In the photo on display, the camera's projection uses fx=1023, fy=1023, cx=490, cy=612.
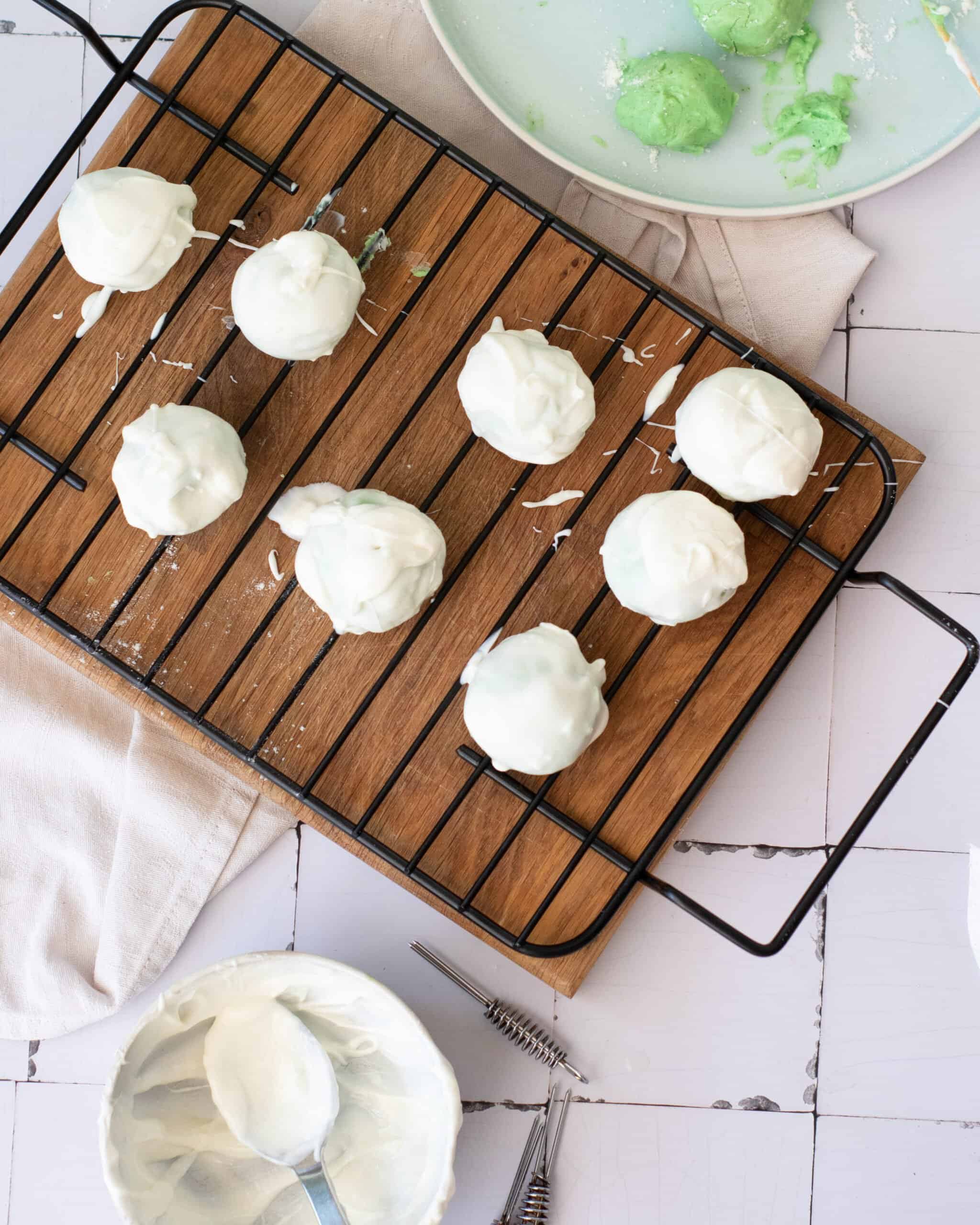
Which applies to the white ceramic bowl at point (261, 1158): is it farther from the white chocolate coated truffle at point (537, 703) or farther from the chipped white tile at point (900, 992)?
the chipped white tile at point (900, 992)

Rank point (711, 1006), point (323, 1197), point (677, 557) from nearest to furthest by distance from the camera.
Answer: point (677, 557) < point (323, 1197) < point (711, 1006)

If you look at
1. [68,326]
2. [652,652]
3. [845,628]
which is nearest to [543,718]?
[652,652]

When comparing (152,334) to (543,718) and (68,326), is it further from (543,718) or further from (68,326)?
(543,718)

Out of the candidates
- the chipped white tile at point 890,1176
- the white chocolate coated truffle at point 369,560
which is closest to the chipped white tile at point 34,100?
the white chocolate coated truffle at point 369,560

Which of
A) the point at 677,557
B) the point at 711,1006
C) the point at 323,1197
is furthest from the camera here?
the point at 711,1006

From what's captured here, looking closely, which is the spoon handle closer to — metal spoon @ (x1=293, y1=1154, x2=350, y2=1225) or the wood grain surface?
metal spoon @ (x1=293, y1=1154, x2=350, y2=1225)

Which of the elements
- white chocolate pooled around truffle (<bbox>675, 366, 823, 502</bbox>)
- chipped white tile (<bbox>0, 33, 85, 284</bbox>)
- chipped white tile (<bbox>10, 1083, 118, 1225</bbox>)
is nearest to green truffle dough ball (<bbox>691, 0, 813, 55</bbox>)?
white chocolate pooled around truffle (<bbox>675, 366, 823, 502</bbox>)

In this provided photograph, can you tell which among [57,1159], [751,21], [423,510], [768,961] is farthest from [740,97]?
[57,1159]

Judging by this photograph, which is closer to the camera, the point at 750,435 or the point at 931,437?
the point at 750,435

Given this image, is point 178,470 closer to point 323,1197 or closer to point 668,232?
point 668,232
